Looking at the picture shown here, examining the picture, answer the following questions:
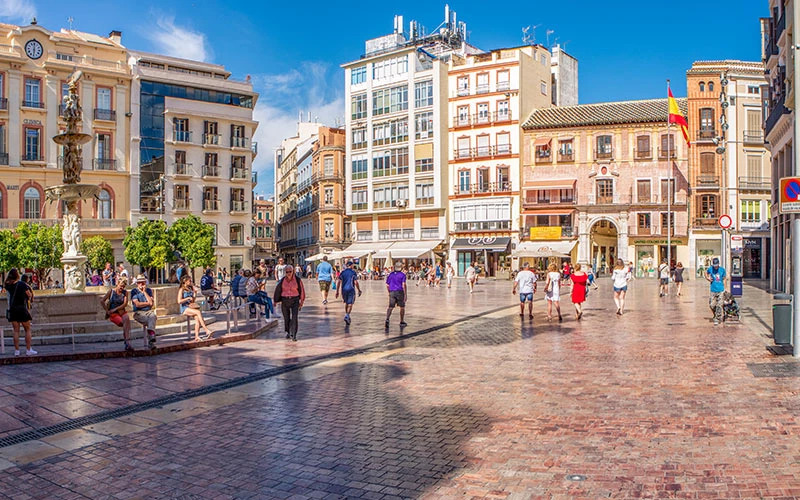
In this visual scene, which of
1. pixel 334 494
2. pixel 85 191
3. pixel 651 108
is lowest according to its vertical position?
pixel 334 494

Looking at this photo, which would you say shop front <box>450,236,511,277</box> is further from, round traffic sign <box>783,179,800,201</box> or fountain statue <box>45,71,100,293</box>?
round traffic sign <box>783,179,800,201</box>

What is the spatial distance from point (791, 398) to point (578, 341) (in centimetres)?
581

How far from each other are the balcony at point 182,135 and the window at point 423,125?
1948 centimetres

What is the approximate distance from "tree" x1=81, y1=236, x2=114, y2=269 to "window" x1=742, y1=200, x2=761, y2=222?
45.1m

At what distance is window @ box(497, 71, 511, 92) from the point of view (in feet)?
186

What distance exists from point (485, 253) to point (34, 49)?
120 feet

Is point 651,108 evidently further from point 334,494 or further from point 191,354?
point 334,494

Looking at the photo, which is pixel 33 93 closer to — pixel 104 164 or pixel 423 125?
pixel 104 164

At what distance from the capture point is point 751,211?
51250 mm

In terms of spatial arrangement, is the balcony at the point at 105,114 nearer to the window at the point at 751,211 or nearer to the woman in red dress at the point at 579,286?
the woman in red dress at the point at 579,286

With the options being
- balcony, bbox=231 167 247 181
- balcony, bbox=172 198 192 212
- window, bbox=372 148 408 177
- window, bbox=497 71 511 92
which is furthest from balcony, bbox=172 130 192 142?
window, bbox=497 71 511 92

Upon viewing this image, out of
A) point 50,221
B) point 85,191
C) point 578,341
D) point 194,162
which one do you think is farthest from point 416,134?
point 578,341

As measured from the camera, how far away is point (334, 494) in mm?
5273

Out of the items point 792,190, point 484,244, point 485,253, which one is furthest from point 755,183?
point 792,190
